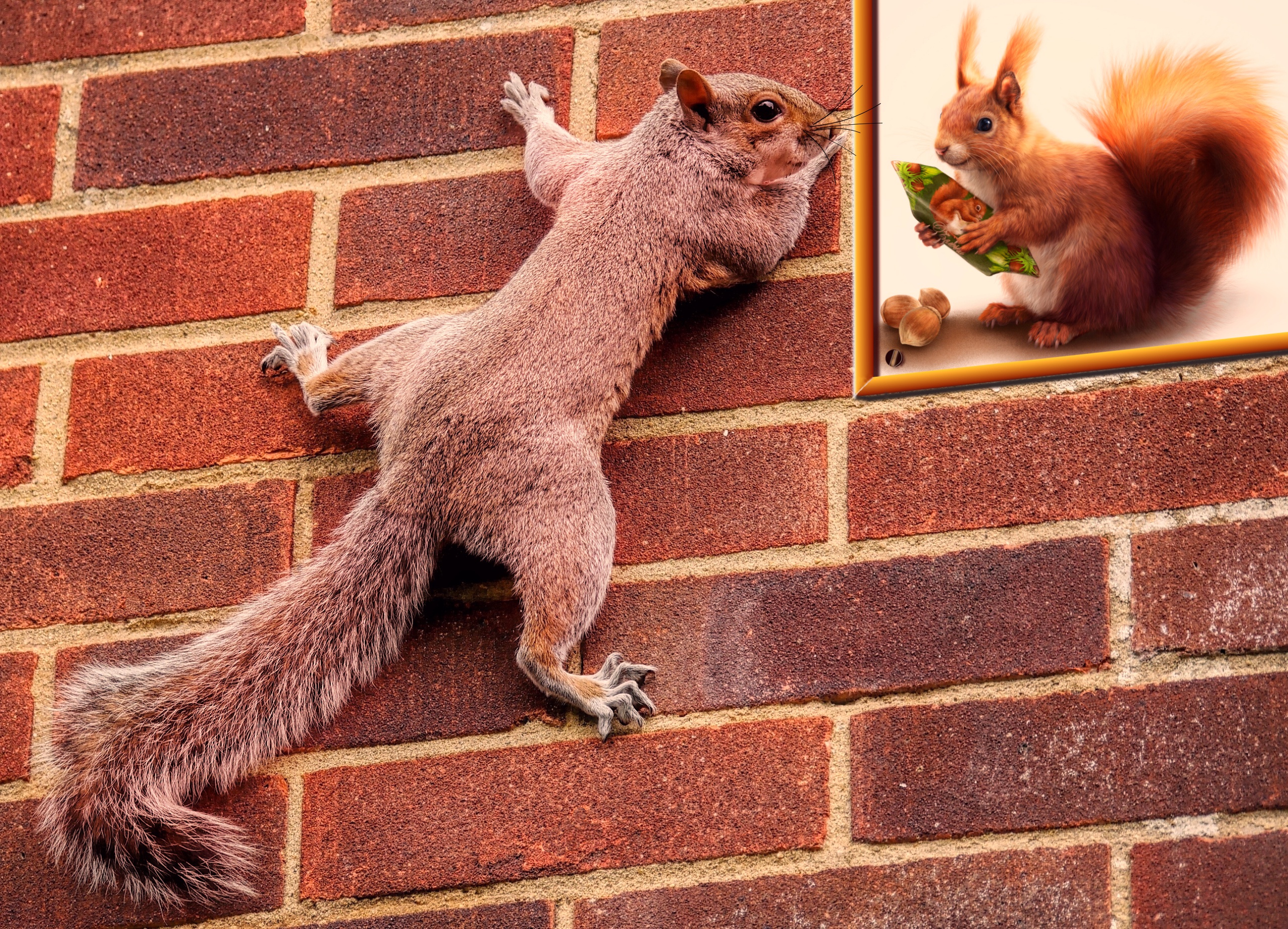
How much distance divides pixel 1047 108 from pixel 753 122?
280mm

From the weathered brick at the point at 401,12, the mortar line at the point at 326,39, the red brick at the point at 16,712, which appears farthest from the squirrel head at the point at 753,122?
the red brick at the point at 16,712

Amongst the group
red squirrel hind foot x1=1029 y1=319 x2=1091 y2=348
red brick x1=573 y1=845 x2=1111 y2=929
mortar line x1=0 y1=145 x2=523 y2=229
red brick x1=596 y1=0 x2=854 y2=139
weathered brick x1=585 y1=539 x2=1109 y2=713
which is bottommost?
red brick x1=573 y1=845 x2=1111 y2=929

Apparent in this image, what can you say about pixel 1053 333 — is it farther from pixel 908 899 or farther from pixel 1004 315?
pixel 908 899

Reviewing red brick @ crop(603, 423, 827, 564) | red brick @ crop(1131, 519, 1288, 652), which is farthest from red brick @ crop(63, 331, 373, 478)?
red brick @ crop(1131, 519, 1288, 652)

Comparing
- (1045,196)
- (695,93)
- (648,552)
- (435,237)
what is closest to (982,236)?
(1045,196)

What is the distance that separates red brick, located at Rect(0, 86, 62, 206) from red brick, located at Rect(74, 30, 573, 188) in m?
0.04

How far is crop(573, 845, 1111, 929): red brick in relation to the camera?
982 mm

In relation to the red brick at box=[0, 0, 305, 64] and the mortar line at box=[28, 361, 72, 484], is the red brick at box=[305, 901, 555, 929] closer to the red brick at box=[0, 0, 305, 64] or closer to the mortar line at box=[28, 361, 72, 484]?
the mortar line at box=[28, 361, 72, 484]

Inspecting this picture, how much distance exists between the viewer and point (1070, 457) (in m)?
1.09

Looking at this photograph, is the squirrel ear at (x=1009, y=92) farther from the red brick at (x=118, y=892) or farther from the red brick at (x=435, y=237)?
the red brick at (x=118, y=892)

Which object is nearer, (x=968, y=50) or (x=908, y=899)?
(x=908, y=899)

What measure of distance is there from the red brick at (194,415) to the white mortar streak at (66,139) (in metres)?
0.20

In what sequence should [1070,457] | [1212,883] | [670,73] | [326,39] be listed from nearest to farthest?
[1212,883] < [1070,457] < [670,73] < [326,39]

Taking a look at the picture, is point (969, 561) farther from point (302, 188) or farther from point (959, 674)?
point (302, 188)
